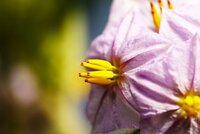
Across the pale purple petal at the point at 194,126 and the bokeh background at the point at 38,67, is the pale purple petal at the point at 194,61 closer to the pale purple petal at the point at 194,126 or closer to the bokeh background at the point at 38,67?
the pale purple petal at the point at 194,126

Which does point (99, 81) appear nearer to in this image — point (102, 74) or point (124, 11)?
point (102, 74)

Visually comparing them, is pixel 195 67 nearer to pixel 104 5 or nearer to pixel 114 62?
pixel 114 62

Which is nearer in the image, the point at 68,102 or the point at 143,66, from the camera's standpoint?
the point at 143,66

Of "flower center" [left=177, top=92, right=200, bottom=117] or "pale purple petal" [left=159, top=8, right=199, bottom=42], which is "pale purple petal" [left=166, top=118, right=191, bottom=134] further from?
"pale purple petal" [left=159, top=8, right=199, bottom=42]

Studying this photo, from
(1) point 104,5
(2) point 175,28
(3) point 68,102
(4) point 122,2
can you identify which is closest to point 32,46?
(3) point 68,102

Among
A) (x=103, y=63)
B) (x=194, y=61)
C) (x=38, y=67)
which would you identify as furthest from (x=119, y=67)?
(x=38, y=67)

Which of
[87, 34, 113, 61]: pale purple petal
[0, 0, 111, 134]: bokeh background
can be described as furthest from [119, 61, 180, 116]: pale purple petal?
[0, 0, 111, 134]: bokeh background

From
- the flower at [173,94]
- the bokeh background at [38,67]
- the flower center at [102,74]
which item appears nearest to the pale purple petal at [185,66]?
the flower at [173,94]
